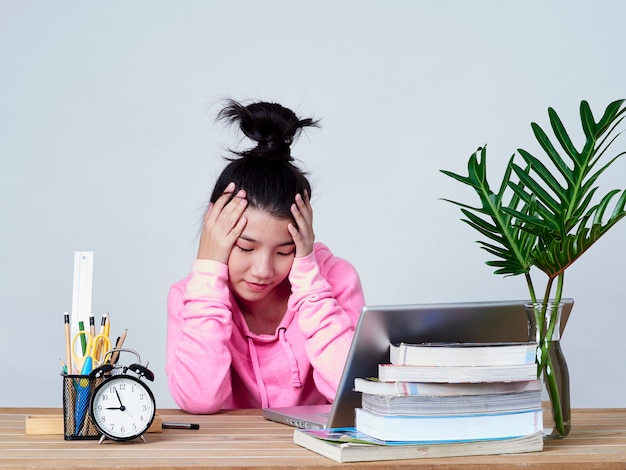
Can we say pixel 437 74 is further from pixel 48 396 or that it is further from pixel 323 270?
pixel 48 396

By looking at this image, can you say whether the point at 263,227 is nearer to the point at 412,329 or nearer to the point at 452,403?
the point at 412,329

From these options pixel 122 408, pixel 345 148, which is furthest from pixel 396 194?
pixel 122 408

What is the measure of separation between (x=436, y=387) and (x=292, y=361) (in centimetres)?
87

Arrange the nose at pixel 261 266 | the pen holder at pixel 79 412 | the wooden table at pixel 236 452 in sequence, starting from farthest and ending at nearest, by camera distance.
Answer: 1. the nose at pixel 261 266
2. the pen holder at pixel 79 412
3. the wooden table at pixel 236 452

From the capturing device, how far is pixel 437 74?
3555 mm

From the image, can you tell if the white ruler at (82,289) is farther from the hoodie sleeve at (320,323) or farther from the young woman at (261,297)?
the hoodie sleeve at (320,323)

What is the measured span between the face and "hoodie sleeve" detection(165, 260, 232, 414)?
38 millimetres

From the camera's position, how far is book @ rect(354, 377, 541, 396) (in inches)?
50.1

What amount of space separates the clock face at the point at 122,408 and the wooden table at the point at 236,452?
0.02 m

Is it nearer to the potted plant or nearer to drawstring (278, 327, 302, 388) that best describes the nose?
drawstring (278, 327, 302, 388)

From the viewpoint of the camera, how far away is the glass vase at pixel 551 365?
1416 millimetres

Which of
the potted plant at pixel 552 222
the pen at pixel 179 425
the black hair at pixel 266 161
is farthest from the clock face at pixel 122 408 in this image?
the black hair at pixel 266 161

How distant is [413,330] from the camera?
137 centimetres

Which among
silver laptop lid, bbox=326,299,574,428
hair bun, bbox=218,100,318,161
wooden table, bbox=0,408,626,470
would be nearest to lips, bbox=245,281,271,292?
hair bun, bbox=218,100,318,161
